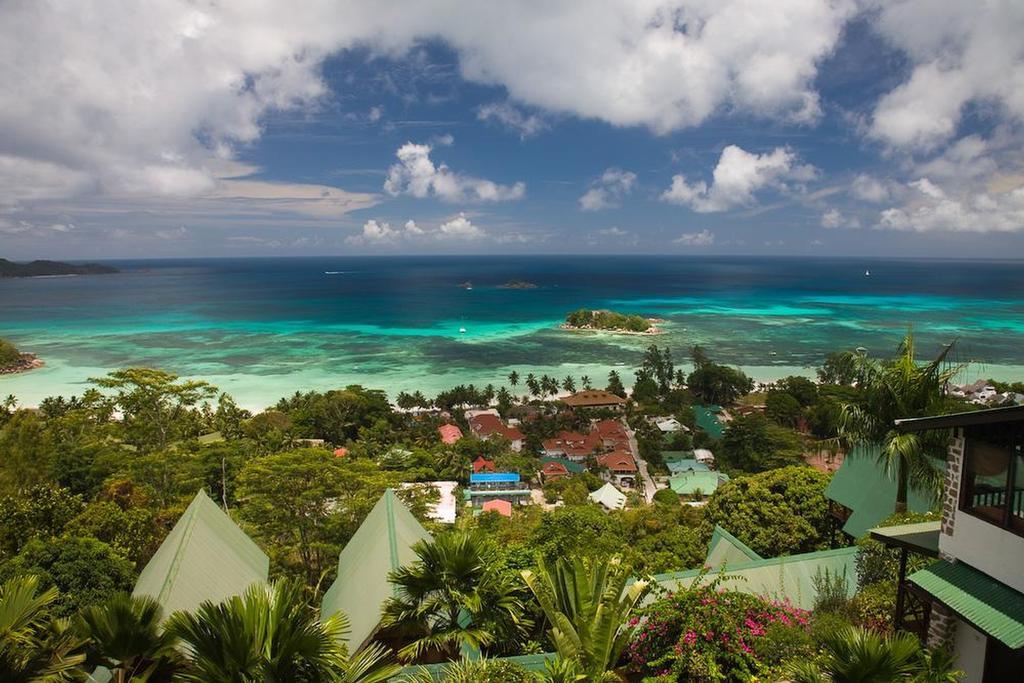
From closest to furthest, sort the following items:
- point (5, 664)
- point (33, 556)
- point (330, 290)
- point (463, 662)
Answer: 1. point (5, 664)
2. point (463, 662)
3. point (33, 556)
4. point (330, 290)

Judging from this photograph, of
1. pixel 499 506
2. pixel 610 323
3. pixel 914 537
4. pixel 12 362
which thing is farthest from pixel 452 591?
pixel 610 323

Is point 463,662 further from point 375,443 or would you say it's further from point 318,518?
point 375,443

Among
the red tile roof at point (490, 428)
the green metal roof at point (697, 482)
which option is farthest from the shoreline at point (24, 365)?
the green metal roof at point (697, 482)

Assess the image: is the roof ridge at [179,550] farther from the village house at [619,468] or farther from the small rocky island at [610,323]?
the small rocky island at [610,323]

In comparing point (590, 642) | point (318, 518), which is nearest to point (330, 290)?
point (318, 518)

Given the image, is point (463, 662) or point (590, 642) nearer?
point (463, 662)

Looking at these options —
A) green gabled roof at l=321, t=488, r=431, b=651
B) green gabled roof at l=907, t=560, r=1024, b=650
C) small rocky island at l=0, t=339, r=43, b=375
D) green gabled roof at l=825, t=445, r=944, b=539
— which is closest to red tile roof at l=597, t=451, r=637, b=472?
green gabled roof at l=825, t=445, r=944, b=539

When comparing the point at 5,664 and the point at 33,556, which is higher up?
the point at 5,664

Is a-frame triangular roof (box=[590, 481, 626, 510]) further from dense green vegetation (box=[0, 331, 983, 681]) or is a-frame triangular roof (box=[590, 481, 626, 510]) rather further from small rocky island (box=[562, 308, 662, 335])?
small rocky island (box=[562, 308, 662, 335])
